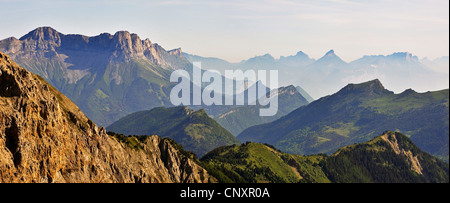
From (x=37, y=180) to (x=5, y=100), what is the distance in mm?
22816

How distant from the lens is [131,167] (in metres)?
190

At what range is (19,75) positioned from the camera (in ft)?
445
